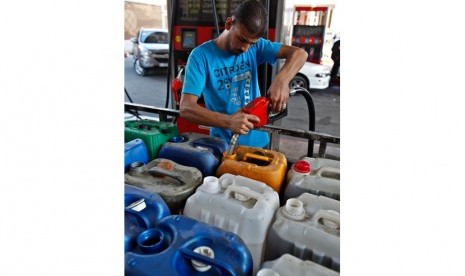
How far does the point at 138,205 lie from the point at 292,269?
0.39 meters

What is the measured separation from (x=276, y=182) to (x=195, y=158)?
0.94ft

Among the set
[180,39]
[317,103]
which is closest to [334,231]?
[180,39]

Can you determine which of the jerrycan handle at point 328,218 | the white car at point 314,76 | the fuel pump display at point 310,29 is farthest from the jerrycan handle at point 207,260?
the fuel pump display at point 310,29

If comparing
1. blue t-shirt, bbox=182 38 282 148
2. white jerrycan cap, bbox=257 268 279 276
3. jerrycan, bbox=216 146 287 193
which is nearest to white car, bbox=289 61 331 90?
blue t-shirt, bbox=182 38 282 148

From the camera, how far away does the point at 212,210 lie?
2.52ft

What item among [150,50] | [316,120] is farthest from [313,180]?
[150,50]

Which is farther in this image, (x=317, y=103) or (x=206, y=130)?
(x=317, y=103)

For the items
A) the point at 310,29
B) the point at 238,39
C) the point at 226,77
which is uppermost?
the point at 310,29

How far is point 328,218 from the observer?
0.72m

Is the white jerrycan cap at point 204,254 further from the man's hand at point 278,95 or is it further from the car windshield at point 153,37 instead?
the car windshield at point 153,37

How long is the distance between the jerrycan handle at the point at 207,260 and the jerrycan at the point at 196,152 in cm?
44

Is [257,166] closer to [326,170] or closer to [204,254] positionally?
[326,170]
